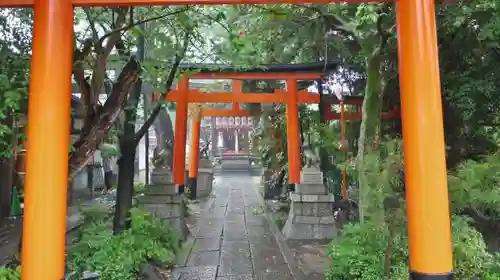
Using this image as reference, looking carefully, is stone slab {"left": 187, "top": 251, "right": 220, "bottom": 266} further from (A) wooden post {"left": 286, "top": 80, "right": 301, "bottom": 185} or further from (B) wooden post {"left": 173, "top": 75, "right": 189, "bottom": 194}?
(A) wooden post {"left": 286, "top": 80, "right": 301, "bottom": 185}

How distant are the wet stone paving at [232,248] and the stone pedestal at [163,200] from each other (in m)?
0.61

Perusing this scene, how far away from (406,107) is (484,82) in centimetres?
328

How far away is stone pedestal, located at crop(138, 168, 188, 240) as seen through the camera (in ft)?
25.0

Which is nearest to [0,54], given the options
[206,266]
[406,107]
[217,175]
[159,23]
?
[159,23]

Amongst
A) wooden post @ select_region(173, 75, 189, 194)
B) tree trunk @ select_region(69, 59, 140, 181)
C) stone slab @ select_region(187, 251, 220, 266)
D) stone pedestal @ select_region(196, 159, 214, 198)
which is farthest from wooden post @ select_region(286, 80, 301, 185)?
tree trunk @ select_region(69, 59, 140, 181)

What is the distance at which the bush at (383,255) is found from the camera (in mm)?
3930

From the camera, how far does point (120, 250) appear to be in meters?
4.86

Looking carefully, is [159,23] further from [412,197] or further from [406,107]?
[412,197]

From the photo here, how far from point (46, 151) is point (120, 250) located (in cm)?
241

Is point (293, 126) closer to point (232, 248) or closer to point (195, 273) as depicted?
point (232, 248)

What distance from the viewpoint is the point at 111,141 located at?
269 inches

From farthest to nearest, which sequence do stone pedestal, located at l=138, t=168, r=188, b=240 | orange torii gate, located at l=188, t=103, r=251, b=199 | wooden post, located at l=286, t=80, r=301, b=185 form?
orange torii gate, located at l=188, t=103, r=251, b=199, wooden post, located at l=286, t=80, r=301, b=185, stone pedestal, located at l=138, t=168, r=188, b=240

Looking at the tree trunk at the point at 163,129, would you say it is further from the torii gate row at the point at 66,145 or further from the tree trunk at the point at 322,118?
the torii gate row at the point at 66,145

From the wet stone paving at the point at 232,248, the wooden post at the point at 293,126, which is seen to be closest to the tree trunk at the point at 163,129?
the wet stone paving at the point at 232,248
